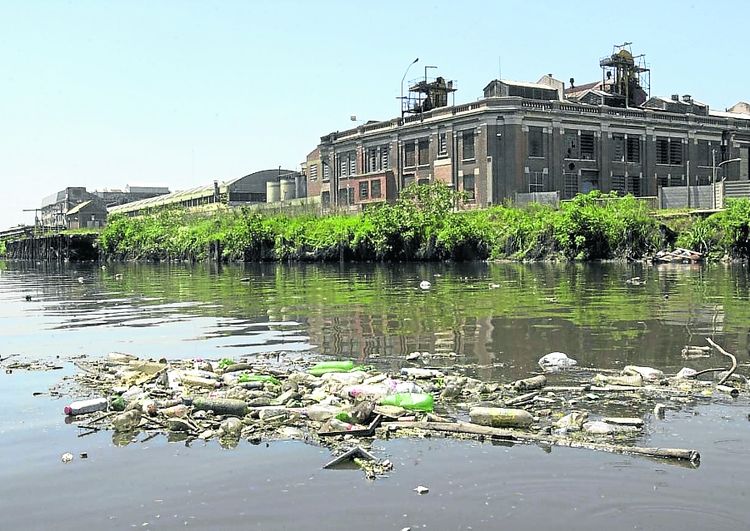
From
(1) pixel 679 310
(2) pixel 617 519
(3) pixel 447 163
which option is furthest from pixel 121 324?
(3) pixel 447 163

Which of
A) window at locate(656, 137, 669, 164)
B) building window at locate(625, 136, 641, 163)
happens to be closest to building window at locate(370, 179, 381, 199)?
building window at locate(625, 136, 641, 163)

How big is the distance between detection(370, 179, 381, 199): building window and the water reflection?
4576 centimetres

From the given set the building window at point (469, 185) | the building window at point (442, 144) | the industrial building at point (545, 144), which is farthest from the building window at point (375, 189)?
the building window at point (469, 185)

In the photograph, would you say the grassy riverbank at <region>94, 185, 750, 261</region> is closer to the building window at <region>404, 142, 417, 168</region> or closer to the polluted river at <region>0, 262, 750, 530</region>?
the building window at <region>404, 142, 417, 168</region>

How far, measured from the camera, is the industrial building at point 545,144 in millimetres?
72312

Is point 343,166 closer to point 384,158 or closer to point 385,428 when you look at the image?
point 384,158

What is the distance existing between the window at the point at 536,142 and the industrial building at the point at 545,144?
0.28 feet

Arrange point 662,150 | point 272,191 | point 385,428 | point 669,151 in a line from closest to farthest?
point 385,428 → point 662,150 → point 669,151 → point 272,191

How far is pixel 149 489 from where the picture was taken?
7.73m

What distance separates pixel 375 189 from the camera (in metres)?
84.3

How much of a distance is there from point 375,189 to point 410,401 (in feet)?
245

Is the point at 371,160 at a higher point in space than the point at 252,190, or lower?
higher

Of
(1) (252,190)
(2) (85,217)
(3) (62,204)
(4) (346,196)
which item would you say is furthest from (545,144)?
(3) (62,204)

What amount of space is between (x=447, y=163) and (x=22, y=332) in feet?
195
